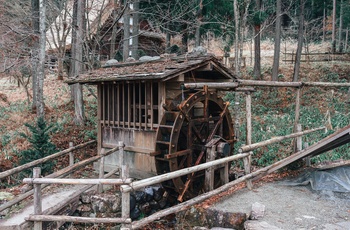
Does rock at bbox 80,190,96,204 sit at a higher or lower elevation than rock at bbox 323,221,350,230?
lower

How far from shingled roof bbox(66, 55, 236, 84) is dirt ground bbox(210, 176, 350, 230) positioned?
9.77 ft

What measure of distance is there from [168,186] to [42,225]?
2.96 meters

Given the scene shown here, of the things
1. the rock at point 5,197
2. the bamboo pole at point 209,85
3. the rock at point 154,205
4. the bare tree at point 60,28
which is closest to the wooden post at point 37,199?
the rock at point 5,197

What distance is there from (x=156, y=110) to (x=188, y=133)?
3.27 feet

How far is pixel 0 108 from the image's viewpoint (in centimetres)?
1767

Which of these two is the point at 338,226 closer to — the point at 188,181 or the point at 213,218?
the point at 213,218

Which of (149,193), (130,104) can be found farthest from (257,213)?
(130,104)

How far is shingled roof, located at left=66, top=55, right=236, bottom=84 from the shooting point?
6.92m

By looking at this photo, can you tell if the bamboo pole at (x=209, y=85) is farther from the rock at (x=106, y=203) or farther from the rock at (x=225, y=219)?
the rock at (x=106, y=203)

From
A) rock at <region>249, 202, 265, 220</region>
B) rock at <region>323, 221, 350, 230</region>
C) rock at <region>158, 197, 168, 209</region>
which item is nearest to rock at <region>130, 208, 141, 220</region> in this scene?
rock at <region>158, 197, 168, 209</region>

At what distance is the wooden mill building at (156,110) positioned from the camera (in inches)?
284

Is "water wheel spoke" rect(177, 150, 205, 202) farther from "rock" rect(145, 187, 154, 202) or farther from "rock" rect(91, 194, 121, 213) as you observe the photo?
"rock" rect(91, 194, 121, 213)

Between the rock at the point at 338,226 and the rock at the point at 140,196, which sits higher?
the rock at the point at 338,226

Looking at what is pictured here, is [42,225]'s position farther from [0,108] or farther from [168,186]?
[0,108]
